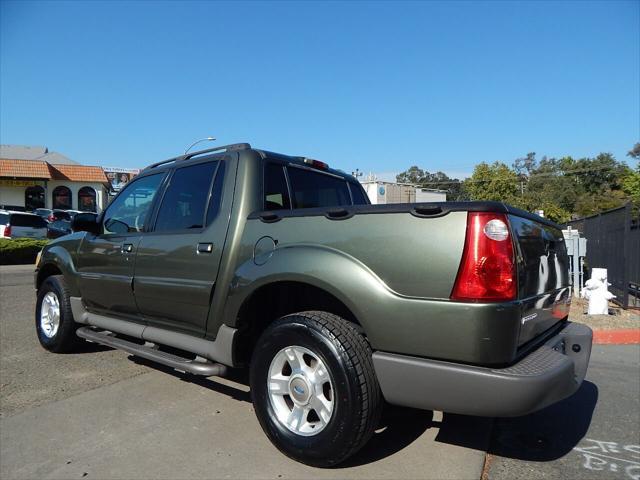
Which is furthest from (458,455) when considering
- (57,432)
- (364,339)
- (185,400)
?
(57,432)

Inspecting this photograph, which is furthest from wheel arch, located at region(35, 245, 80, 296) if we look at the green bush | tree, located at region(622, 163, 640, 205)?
tree, located at region(622, 163, 640, 205)

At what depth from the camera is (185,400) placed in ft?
12.6

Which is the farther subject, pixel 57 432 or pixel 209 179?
pixel 209 179

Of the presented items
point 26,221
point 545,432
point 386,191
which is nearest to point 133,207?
point 545,432

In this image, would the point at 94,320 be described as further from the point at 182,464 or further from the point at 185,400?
the point at 182,464

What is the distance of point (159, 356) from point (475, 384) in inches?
92.5

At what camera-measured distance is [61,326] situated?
4883 mm

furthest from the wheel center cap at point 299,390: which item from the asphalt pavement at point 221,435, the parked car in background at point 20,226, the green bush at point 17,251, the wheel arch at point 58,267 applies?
the parked car in background at point 20,226

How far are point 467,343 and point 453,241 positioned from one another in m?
0.49

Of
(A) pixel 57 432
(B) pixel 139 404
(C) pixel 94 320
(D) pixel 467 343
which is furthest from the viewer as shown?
(C) pixel 94 320

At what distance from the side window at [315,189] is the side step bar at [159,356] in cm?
135

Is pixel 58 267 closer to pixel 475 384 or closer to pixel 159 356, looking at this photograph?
pixel 159 356

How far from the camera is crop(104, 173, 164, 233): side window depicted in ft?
13.9

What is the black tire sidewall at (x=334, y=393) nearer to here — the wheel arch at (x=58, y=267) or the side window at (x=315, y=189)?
the side window at (x=315, y=189)
